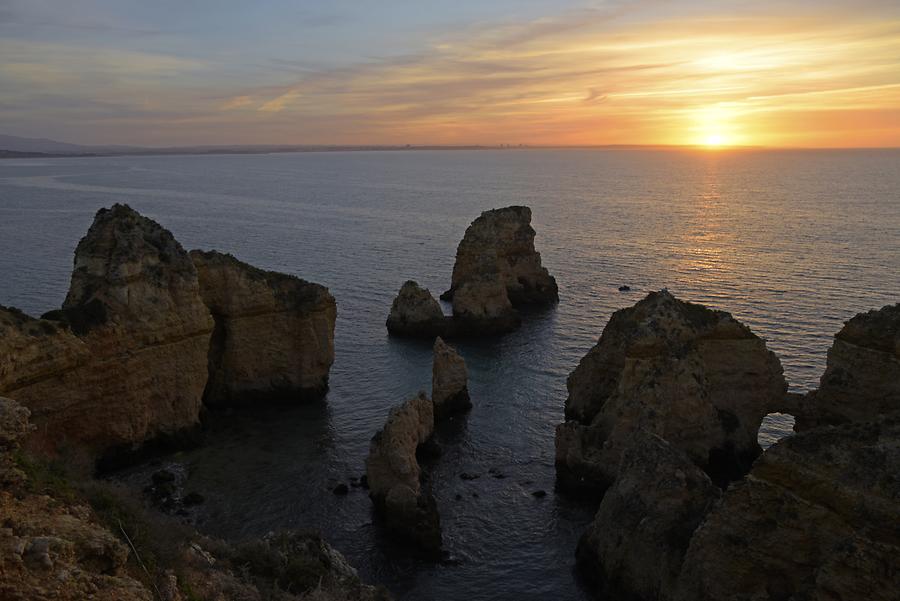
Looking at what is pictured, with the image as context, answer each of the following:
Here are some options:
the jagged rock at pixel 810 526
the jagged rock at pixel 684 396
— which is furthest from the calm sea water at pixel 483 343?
the jagged rock at pixel 810 526

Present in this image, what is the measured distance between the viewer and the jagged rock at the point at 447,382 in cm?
4734

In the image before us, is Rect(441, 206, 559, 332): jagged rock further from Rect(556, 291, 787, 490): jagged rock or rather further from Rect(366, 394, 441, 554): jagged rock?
Rect(366, 394, 441, 554): jagged rock

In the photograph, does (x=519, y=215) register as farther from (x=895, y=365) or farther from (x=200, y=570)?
(x=200, y=570)

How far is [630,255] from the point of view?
106 meters

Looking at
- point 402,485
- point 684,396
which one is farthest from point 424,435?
point 684,396

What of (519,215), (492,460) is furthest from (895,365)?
(519,215)

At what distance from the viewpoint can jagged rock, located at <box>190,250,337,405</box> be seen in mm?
47219

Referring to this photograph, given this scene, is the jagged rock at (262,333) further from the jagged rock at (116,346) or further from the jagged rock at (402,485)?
the jagged rock at (402,485)

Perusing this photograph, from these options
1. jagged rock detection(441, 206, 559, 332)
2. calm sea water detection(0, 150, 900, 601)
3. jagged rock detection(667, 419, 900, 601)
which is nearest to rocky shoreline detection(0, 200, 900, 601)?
jagged rock detection(667, 419, 900, 601)

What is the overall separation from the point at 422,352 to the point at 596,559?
113 ft

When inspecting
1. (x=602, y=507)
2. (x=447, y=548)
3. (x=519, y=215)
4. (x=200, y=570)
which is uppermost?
(x=519, y=215)

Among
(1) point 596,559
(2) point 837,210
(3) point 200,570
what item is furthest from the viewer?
(2) point 837,210

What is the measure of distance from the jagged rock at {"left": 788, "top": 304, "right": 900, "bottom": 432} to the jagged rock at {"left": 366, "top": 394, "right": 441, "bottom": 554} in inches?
797

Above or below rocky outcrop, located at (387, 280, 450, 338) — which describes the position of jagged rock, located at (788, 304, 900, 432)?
above
